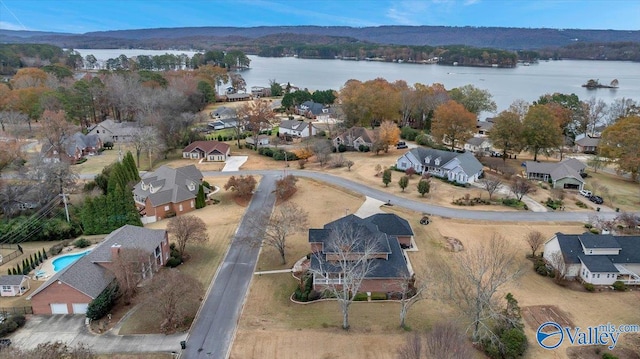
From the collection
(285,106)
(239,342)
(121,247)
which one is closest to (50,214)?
(121,247)

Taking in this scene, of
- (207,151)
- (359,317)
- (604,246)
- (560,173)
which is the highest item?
(560,173)

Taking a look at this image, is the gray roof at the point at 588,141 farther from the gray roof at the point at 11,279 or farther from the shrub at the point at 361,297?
the gray roof at the point at 11,279

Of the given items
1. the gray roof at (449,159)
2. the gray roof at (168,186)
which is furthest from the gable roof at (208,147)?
the gray roof at (449,159)

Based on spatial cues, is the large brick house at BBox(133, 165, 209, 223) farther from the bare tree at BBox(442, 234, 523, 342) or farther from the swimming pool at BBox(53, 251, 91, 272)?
the bare tree at BBox(442, 234, 523, 342)

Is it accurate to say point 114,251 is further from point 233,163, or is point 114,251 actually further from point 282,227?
point 233,163

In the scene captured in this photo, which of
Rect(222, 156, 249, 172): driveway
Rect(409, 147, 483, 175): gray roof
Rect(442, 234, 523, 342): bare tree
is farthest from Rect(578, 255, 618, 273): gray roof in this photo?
Rect(222, 156, 249, 172): driveway

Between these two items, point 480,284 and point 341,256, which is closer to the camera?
point 480,284

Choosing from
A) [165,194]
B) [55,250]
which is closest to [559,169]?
[165,194]
